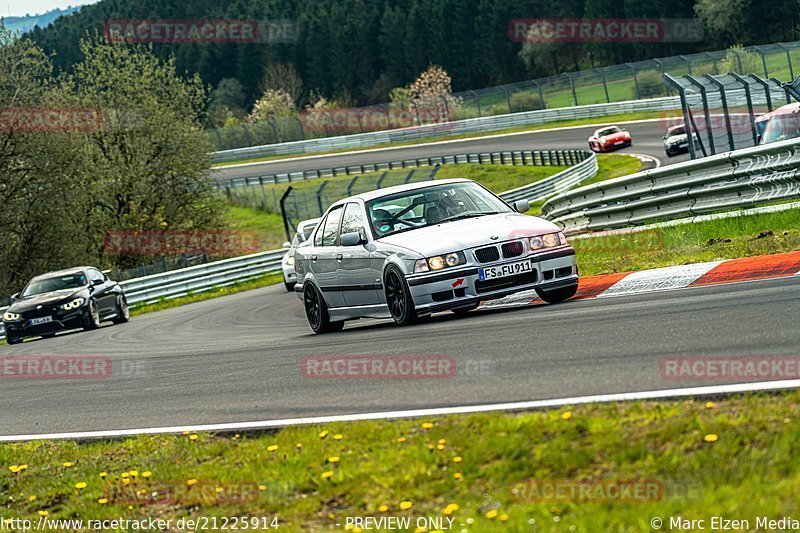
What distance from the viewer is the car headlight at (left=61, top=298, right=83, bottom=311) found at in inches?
886

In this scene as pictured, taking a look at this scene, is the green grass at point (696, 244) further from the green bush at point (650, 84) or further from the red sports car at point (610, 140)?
the green bush at point (650, 84)

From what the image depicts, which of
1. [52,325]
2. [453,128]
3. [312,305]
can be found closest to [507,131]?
[453,128]

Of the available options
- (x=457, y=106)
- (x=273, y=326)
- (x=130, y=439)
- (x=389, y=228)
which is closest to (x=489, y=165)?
(x=457, y=106)

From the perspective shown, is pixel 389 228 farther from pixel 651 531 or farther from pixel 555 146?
pixel 555 146

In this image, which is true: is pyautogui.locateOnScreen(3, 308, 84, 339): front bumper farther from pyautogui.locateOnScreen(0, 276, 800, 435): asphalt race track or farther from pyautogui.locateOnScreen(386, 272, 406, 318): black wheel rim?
pyautogui.locateOnScreen(386, 272, 406, 318): black wheel rim

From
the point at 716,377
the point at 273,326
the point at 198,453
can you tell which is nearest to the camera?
the point at 716,377

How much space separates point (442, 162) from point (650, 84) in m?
12.6

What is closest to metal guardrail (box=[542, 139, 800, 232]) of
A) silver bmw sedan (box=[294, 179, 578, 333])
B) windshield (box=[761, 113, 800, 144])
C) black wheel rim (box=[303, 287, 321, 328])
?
windshield (box=[761, 113, 800, 144])

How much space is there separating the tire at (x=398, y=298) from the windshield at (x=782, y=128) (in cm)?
932

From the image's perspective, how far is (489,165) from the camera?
190 ft

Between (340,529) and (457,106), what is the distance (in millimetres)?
75718

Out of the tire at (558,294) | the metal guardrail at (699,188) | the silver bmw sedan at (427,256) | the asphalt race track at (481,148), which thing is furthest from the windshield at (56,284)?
the asphalt race track at (481,148)

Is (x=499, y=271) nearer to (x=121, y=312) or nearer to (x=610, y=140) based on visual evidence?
(x=121, y=312)

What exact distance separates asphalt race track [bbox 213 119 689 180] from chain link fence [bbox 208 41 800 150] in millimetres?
3257
